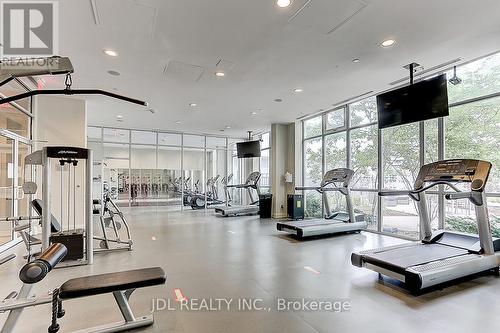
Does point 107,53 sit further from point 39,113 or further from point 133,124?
point 133,124

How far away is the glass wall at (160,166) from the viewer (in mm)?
10875

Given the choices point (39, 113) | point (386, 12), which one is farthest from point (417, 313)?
point (39, 113)

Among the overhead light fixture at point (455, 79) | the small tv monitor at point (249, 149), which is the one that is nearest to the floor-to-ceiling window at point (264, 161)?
the small tv monitor at point (249, 149)

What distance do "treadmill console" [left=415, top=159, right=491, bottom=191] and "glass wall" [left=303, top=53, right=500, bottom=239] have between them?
1116mm

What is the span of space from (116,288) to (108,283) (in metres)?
0.08

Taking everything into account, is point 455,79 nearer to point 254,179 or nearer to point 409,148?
point 409,148

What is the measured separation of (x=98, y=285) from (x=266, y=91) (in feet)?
16.8

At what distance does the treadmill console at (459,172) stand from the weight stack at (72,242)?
5467 millimetres

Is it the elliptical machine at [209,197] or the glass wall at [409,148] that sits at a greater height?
the glass wall at [409,148]

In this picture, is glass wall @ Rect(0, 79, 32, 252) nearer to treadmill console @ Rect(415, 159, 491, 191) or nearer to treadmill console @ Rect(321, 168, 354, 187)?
treadmill console @ Rect(321, 168, 354, 187)

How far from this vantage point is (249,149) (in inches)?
411

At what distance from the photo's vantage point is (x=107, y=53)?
4230 mm

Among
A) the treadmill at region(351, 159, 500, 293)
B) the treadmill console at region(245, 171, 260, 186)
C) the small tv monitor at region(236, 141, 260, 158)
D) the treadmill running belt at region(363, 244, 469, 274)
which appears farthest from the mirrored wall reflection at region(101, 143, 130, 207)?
the treadmill running belt at region(363, 244, 469, 274)

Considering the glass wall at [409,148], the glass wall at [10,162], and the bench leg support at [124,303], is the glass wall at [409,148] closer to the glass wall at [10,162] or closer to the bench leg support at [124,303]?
the bench leg support at [124,303]
